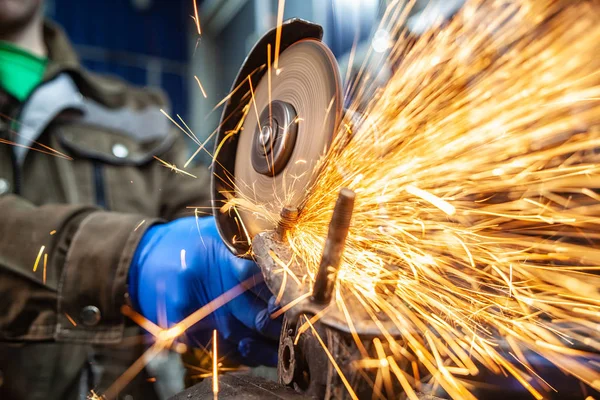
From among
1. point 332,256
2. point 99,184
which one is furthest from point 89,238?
point 332,256

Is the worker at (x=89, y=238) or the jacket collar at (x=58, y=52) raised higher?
the jacket collar at (x=58, y=52)

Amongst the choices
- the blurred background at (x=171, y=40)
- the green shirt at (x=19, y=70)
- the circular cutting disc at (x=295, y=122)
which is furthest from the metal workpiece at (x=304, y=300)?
the blurred background at (x=171, y=40)

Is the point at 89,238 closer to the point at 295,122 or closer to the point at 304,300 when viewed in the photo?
the point at 295,122

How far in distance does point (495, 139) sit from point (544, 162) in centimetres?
13

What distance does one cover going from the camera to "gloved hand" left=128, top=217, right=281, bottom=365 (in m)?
1.28

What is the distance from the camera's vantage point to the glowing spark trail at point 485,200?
0.94m

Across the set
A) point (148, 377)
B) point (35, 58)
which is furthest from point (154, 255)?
point (35, 58)

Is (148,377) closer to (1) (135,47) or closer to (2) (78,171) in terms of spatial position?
(2) (78,171)

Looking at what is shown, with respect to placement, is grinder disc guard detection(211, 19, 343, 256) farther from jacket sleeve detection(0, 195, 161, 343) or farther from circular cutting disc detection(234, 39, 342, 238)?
jacket sleeve detection(0, 195, 161, 343)

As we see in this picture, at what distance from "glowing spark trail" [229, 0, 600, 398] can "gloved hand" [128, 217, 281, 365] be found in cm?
29

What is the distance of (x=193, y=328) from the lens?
139cm

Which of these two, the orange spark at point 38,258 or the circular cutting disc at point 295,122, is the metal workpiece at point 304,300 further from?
the orange spark at point 38,258

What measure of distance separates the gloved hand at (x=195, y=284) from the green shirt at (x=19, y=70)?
42.8 inches

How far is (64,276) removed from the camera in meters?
1.36
